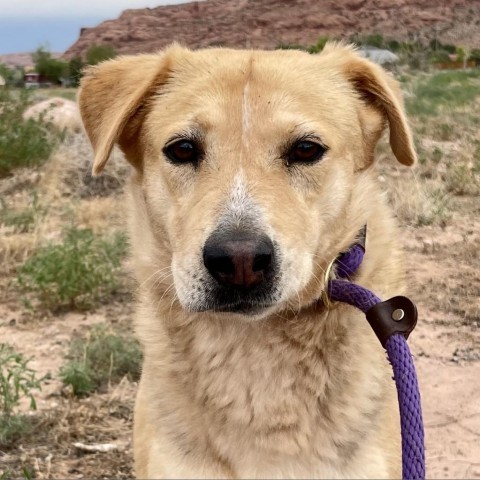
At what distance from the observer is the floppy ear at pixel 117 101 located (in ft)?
8.27

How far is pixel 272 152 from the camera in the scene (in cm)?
230

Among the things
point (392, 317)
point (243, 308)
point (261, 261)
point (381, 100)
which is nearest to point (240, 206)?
point (261, 261)

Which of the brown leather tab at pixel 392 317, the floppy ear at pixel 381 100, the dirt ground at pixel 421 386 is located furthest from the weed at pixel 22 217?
the brown leather tab at pixel 392 317

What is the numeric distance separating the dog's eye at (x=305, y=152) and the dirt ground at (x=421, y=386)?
5.72 feet

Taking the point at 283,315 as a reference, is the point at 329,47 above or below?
above

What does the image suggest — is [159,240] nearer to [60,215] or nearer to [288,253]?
[288,253]

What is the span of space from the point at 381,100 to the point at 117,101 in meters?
1.00

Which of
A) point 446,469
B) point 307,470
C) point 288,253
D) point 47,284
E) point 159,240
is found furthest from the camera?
point 47,284

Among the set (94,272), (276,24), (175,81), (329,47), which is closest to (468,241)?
(94,272)

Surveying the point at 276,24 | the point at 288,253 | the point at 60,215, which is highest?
the point at 288,253

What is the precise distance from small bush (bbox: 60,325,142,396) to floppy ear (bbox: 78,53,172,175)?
1.50 metres

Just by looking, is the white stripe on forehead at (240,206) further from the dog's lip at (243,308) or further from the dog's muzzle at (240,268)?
the dog's lip at (243,308)

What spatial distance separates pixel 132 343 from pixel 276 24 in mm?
48553

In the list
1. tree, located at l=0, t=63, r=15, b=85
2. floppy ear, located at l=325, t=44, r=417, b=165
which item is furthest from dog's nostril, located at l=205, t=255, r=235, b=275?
tree, located at l=0, t=63, r=15, b=85
